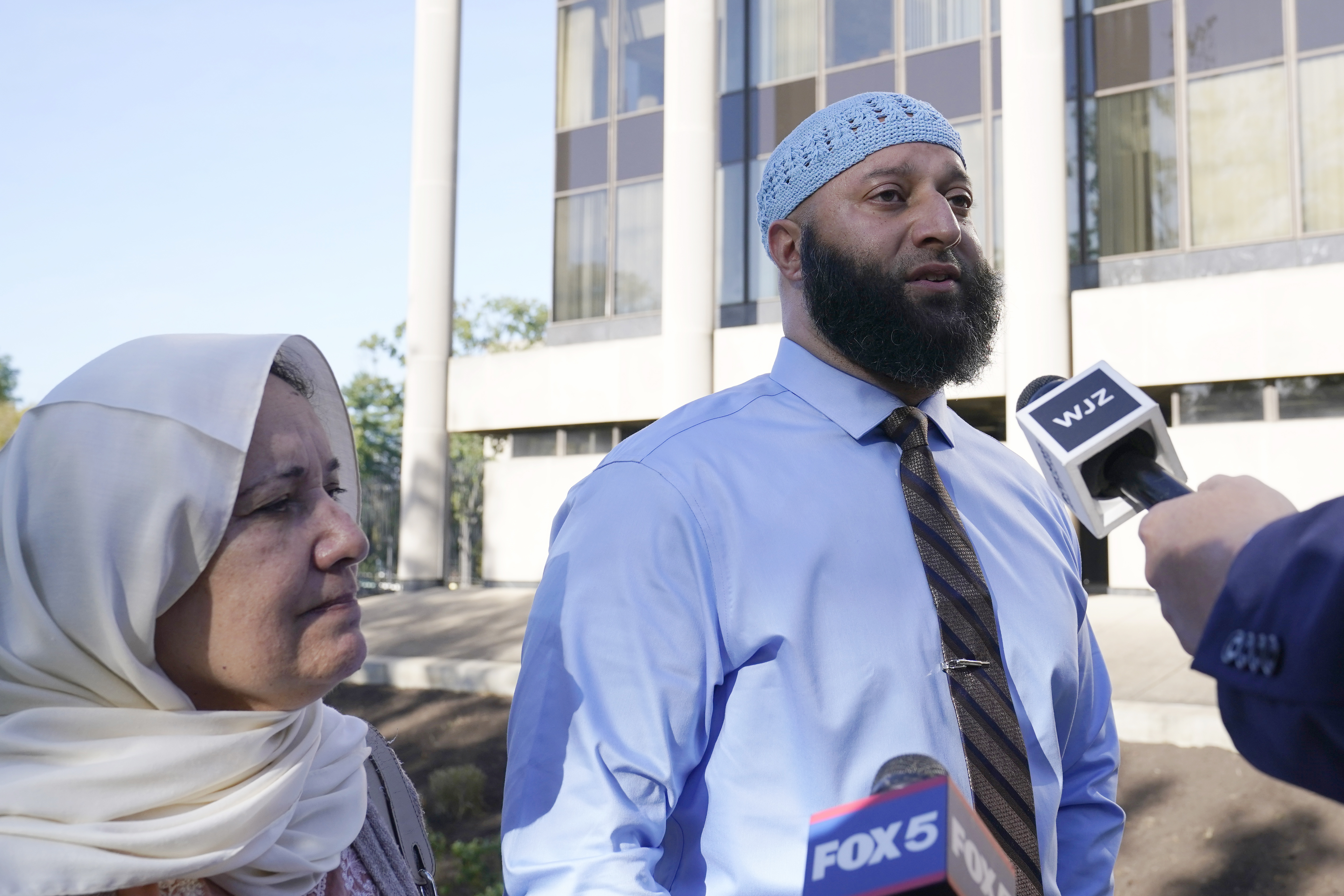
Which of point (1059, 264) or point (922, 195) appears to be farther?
point (1059, 264)

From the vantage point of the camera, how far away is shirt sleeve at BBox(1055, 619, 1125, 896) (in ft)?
8.13

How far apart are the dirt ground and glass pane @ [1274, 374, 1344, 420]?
799 centimetres

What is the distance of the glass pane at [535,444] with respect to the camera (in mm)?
20156

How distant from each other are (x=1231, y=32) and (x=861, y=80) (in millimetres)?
5203

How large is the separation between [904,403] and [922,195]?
0.49 meters

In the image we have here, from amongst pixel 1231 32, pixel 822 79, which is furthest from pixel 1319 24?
pixel 822 79

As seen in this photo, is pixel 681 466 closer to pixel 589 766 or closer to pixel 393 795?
pixel 589 766

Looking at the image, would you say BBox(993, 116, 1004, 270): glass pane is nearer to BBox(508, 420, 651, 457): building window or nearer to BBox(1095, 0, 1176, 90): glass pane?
BBox(1095, 0, 1176, 90): glass pane

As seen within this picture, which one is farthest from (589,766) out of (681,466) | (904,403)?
(904,403)

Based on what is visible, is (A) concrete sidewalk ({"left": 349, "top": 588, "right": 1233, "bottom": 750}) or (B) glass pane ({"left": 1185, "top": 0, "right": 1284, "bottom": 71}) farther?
(B) glass pane ({"left": 1185, "top": 0, "right": 1284, "bottom": 71})

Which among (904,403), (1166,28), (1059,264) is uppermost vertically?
→ (1166,28)

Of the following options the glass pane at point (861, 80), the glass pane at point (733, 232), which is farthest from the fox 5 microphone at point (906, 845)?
the glass pane at point (733, 232)

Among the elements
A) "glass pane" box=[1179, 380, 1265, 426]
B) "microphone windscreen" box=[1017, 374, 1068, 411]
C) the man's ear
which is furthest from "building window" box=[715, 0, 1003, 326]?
"microphone windscreen" box=[1017, 374, 1068, 411]

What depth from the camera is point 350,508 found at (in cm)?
228
